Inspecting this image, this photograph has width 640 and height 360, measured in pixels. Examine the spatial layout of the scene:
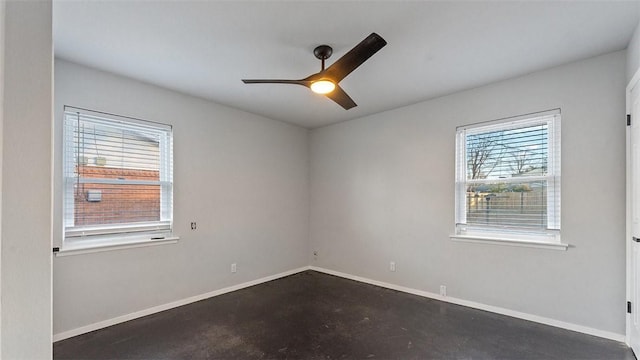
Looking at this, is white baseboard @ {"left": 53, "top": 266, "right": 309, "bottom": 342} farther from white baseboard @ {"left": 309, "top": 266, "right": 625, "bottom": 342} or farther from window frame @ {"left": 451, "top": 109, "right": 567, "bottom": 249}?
window frame @ {"left": 451, "top": 109, "right": 567, "bottom": 249}

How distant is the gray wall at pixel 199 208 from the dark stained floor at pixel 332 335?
0.96ft

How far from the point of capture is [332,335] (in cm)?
272

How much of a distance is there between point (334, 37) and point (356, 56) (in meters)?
0.41

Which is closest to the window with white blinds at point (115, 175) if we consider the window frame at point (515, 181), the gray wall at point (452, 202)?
the gray wall at point (452, 202)

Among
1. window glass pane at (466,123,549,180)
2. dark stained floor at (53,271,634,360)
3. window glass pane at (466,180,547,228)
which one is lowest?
dark stained floor at (53,271,634,360)

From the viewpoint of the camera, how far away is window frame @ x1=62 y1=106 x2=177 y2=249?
2.75 meters

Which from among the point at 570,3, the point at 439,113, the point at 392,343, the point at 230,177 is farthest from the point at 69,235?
the point at 570,3

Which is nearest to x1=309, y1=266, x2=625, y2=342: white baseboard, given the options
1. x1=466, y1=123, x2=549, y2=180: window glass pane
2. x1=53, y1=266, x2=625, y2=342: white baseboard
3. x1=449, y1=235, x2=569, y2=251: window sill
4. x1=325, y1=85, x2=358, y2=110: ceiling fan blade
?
x1=53, y1=266, x2=625, y2=342: white baseboard

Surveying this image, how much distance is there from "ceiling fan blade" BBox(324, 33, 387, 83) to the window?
2.01 metres

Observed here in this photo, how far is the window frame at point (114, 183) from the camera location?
9.02ft

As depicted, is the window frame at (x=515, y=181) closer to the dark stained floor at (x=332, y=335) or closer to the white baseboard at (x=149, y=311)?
the dark stained floor at (x=332, y=335)

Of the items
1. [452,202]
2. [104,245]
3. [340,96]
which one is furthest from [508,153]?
[104,245]

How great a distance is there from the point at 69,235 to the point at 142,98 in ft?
4.96

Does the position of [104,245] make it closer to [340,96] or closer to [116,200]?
[116,200]
